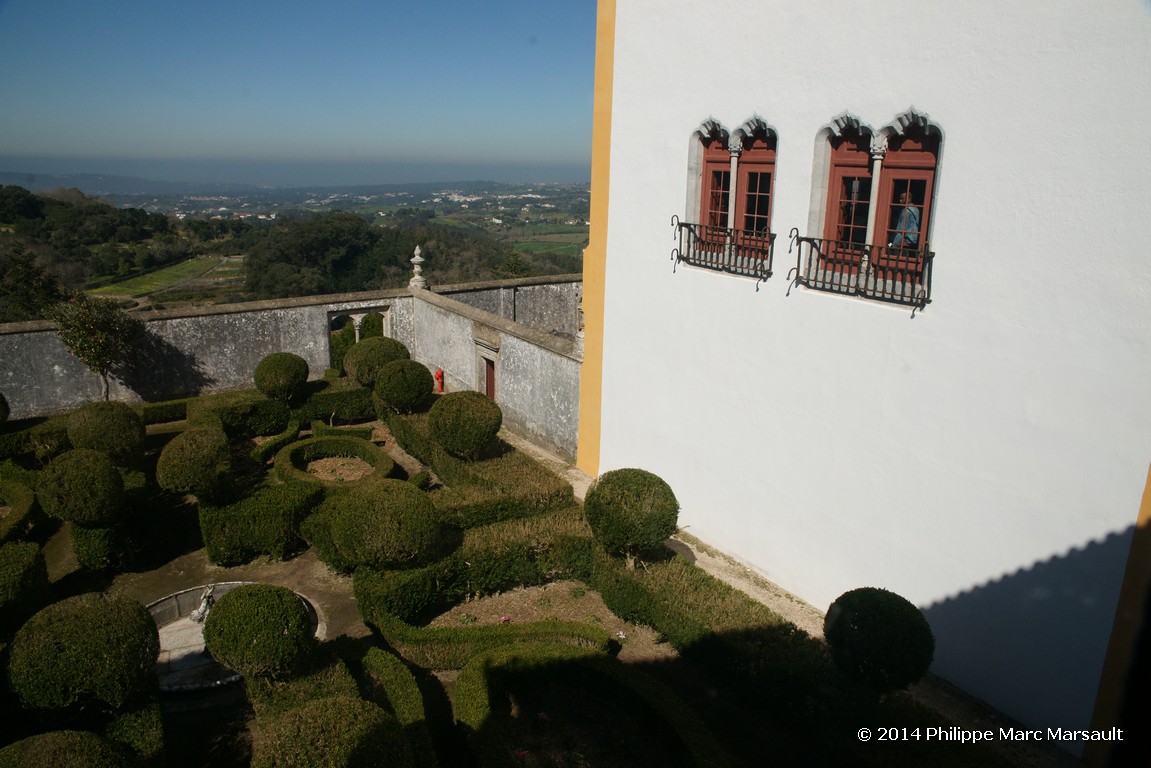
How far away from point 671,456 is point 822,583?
11.0 ft

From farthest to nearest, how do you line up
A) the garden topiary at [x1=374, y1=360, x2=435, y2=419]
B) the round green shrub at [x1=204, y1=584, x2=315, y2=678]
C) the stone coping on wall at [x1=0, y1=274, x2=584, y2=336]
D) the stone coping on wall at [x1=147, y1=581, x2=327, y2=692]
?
the stone coping on wall at [x1=0, y1=274, x2=584, y2=336] → the garden topiary at [x1=374, y1=360, x2=435, y2=419] → the stone coping on wall at [x1=147, y1=581, x2=327, y2=692] → the round green shrub at [x1=204, y1=584, x2=315, y2=678]

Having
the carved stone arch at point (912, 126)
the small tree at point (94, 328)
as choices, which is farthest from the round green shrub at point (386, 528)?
the small tree at point (94, 328)

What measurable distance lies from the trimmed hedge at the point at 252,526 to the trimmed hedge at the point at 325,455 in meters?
2.05

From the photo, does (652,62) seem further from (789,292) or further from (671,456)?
(671,456)

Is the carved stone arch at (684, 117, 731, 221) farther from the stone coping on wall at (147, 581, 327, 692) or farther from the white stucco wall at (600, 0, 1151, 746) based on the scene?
the stone coping on wall at (147, 581, 327, 692)

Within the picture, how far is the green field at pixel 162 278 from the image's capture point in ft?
118

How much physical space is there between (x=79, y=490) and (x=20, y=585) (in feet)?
6.02

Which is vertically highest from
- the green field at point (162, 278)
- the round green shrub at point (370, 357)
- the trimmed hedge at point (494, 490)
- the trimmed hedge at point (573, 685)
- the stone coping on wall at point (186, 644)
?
the round green shrub at point (370, 357)

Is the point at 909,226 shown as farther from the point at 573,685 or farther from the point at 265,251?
the point at 265,251

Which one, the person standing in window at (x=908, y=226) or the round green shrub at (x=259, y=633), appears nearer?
the round green shrub at (x=259, y=633)

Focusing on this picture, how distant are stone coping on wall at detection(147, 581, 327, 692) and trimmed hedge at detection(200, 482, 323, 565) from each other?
586mm

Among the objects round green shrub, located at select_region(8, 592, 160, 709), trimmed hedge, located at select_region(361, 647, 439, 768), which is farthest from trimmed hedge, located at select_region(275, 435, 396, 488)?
round green shrub, located at select_region(8, 592, 160, 709)

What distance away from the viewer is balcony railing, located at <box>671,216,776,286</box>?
10.5 meters

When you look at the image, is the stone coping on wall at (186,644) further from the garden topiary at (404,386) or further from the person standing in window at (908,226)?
the person standing in window at (908,226)
